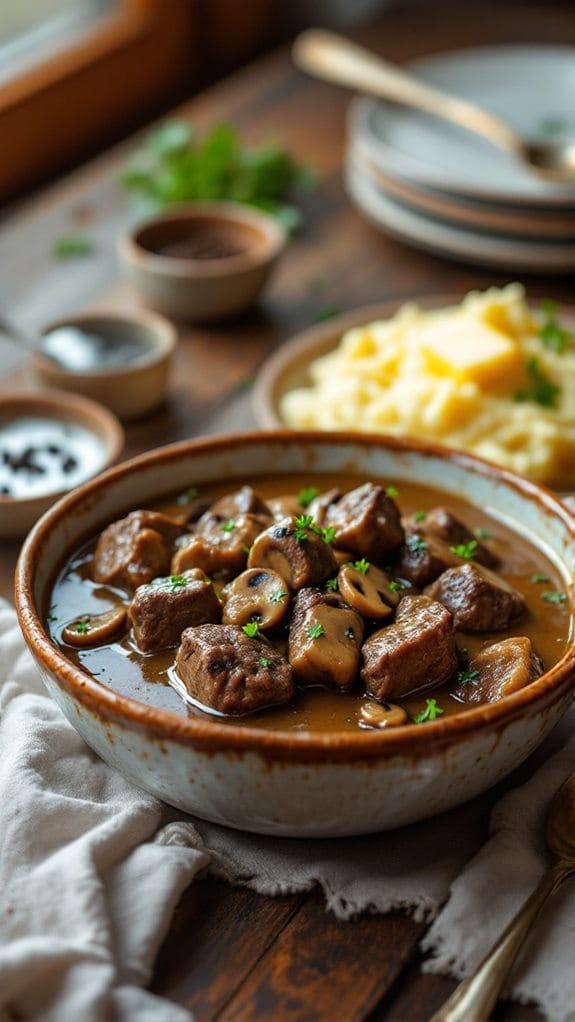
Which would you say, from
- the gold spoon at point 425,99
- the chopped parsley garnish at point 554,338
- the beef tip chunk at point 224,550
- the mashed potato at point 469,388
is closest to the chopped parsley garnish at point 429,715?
the beef tip chunk at point 224,550

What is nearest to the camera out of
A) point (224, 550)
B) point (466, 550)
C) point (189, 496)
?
point (224, 550)

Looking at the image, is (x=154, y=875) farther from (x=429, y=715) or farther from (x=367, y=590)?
(x=367, y=590)

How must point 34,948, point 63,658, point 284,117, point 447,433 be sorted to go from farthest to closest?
point 284,117
point 447,433
point 63,658
point 34,948

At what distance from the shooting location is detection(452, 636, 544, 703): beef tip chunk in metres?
2.89

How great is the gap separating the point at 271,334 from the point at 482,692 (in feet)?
9.50

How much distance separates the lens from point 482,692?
293 centimetres

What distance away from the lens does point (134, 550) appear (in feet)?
10.9

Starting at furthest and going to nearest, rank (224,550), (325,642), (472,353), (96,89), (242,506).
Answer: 1. (96,89)
2. (472,353)
3. (242,506)
4. (224,550)
5. (325,642)

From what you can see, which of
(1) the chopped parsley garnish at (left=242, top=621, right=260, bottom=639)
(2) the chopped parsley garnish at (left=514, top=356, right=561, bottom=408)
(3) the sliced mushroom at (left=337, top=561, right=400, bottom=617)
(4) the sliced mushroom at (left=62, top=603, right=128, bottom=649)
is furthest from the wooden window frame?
(1) the chopped parsley garnish at (left=242, top=621, right=260, bottom=639)

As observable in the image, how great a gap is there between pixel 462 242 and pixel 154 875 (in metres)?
3.79

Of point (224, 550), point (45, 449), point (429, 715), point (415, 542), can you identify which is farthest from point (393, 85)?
point (429, 715)

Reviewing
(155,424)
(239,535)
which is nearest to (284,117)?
(155,424)

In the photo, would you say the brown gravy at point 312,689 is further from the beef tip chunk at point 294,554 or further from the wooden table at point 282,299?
the wooden table at point 282,299

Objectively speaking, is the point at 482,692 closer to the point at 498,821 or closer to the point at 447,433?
the point at 498,821
